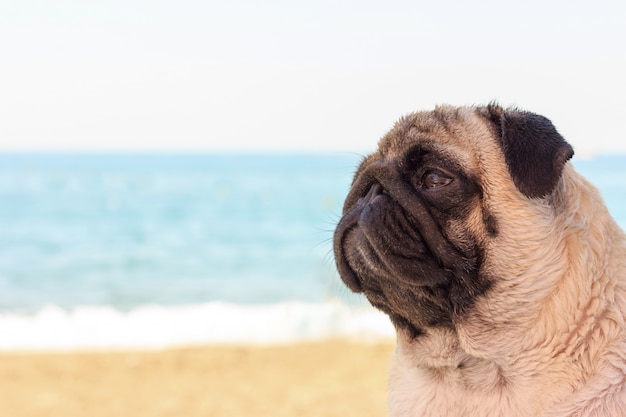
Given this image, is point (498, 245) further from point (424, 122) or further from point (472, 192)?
point (424, 122)

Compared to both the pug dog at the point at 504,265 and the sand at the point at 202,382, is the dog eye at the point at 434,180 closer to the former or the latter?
the pug dog at the point at 504,265

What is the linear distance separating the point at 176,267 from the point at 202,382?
Result: 12425 millimetres

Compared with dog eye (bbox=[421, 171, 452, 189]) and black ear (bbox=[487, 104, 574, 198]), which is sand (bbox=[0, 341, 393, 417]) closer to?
dog eye (bbox=[421, 171, 452, 189])

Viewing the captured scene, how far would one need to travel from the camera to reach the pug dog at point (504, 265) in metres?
3.19

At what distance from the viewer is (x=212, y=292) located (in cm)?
1923

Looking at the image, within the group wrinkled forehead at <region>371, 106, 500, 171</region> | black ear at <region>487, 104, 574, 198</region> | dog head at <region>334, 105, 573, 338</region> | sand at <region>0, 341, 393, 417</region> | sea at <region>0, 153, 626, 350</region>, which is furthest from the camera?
sea at <region>0, 153, 626, 350</region>

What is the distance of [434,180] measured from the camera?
3379mm

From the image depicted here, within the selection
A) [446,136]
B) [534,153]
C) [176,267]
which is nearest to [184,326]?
[176,267]

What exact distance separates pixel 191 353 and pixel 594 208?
9.50 meters

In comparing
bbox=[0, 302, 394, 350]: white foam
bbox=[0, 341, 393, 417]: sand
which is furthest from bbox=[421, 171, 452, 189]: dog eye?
bbox=[0, 302, 394, 350]: white foam

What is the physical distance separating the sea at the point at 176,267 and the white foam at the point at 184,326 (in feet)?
0.09

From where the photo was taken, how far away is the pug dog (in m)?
3.19

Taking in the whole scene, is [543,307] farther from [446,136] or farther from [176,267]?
[176,267]

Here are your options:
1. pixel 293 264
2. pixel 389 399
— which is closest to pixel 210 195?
pixel 293 264
